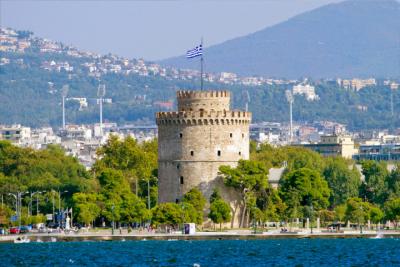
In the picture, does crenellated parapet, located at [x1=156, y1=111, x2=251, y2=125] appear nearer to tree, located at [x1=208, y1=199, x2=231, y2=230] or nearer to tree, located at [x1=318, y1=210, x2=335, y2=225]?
tree, located at [x1=208, y1=199, x2=231, y2=230]

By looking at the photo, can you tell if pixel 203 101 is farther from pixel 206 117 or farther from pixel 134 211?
pixel 134 211

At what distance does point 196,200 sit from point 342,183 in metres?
19.7

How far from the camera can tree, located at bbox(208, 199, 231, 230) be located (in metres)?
105

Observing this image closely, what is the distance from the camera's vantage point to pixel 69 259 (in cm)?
7950

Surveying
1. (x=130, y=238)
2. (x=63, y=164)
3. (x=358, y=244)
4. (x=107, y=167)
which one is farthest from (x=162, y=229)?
(x=63, y=164)

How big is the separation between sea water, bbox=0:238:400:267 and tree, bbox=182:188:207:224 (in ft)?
27.7

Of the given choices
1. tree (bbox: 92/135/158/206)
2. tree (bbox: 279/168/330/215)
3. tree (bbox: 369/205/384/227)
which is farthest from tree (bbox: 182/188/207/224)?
tree (bbox: 92/135/158/206)

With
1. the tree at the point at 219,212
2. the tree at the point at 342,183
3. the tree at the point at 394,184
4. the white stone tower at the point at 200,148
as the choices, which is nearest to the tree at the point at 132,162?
the white stone tower at the point at 200,148

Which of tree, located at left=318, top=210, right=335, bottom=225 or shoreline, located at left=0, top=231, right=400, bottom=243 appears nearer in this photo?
shoreline, located at left=0, top=231, right=400, bottom=243

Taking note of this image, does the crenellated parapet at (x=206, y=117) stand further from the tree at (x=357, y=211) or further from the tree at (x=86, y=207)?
the tree at (x=357, y=211)

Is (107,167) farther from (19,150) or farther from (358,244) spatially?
(358,244)

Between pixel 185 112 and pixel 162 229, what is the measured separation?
8.01 m

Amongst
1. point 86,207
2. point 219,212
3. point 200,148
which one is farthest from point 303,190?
point 86,207

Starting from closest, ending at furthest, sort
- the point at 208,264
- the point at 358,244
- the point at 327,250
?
the point at 208,264, the point at 327,250, the point at 358,244
